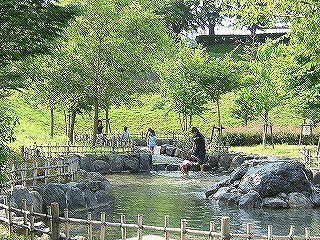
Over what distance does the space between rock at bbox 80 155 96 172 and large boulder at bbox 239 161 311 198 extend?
30.8ft

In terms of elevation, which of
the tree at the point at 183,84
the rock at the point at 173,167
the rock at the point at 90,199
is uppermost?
the tree at the point at 183,84

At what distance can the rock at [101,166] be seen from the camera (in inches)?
1064

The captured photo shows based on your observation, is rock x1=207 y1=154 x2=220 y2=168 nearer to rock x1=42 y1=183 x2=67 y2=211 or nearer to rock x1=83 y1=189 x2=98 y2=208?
rock x1=83 y1=189 x2=98 y2=208

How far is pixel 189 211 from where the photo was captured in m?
17.1

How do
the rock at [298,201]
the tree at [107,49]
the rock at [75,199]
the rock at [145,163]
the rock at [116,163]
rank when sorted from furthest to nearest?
1. the tree at [107,49]
2. the rock at [145,163]
3. the rock at [116,163]
4. the rock at [298,201]
5. the rock at [75,199]

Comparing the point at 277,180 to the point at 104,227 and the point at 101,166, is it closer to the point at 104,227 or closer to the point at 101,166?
the point at 104,227

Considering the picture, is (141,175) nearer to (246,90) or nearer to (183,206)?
(183,206)

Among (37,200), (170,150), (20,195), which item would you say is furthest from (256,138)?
(20,195)

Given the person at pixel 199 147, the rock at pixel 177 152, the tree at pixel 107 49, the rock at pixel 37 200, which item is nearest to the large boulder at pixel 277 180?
the person at pixel 199 147

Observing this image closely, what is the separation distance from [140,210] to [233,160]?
1184 centimetres

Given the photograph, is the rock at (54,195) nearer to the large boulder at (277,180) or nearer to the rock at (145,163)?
the large boulder at (277,180)

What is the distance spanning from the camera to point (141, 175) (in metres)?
26.9

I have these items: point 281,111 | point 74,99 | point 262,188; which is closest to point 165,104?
point 74,99

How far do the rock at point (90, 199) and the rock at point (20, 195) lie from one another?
2860 mm
